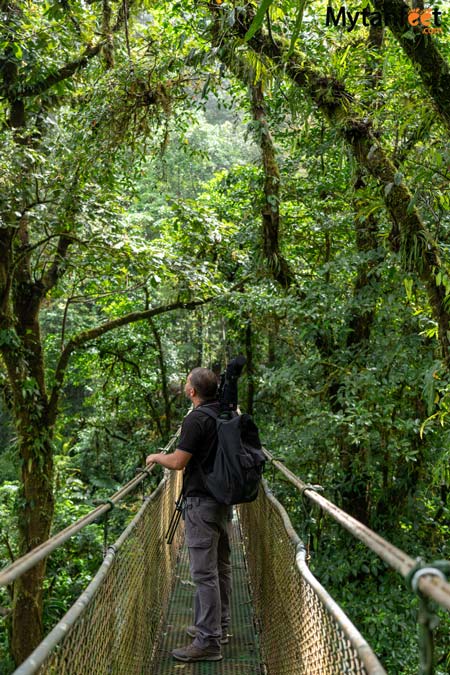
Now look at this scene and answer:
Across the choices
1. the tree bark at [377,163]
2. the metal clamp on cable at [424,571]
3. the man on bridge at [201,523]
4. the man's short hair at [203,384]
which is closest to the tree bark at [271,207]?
the tree bark at [377,163]

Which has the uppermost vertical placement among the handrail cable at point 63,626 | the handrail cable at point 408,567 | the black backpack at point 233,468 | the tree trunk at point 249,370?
the tree trunk at point 249,370

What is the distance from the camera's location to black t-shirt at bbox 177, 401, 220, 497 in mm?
2516

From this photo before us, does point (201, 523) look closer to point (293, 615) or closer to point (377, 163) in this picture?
point (293, 615)

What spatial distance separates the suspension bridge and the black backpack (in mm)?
139

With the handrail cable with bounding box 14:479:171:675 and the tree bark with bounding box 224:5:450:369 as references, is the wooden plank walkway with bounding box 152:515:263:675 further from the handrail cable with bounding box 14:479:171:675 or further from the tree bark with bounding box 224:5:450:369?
the tree bark with bounding box 224:5:450:369

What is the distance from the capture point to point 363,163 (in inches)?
128

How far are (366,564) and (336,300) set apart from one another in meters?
2.02

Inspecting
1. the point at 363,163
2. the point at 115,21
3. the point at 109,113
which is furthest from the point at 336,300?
the point at 115,21

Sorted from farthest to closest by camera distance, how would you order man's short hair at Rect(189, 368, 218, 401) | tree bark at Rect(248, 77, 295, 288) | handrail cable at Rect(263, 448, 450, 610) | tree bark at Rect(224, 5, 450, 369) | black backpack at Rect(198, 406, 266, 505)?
tree bark at Rect(248, 77, 295, 288) < tree bark at Rect(224, 5, 450, 369) < man's short hair at Rect(189, 368, 218, 401) < black backpack at Rect(198, 406, 266, 505) < handrail cable at Rect(263, 448, 450, 610)

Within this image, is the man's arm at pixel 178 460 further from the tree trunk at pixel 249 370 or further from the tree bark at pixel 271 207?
the tree trunk at pixel 249 370

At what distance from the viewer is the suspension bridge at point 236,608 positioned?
1.00m

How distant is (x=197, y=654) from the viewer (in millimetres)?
2541

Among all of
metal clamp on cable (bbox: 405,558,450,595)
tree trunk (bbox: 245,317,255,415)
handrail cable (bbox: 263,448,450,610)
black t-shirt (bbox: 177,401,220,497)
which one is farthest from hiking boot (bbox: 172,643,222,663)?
tree trunk (bbox: 245,317,255,415)

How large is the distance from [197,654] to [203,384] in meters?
1.07
